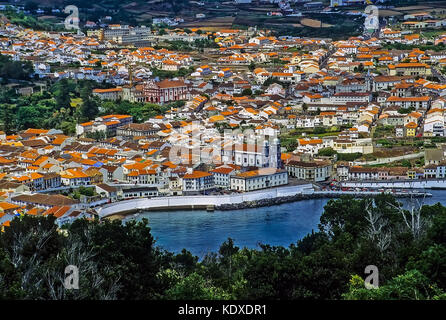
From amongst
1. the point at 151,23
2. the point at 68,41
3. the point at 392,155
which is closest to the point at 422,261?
the point at 392,155

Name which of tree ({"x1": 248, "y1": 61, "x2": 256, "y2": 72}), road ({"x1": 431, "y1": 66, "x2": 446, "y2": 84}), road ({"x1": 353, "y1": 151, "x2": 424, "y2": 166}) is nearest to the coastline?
road ({"x1": 353, "y1": 151, "x2": 424, "y2": 166})

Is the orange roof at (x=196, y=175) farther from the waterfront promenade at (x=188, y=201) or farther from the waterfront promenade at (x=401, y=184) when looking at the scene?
the waterfront promenade at (x=401, y=184)

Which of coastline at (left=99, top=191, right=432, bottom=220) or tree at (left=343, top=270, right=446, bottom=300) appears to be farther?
coastline at (left=99, top=191, right=432, bottom=220)

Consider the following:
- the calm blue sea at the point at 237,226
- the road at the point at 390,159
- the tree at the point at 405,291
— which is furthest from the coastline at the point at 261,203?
the tree at the point at 405,291

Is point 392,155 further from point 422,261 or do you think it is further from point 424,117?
point 422,261

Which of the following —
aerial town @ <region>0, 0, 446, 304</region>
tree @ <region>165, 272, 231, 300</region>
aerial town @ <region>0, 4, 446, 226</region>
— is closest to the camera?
tree @ <region>165, 272, 231, 300</region>

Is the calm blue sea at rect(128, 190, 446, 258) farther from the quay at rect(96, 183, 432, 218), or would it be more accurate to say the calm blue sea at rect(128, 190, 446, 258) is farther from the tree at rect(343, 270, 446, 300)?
the tree at rect(343, 270, 446, 300)
